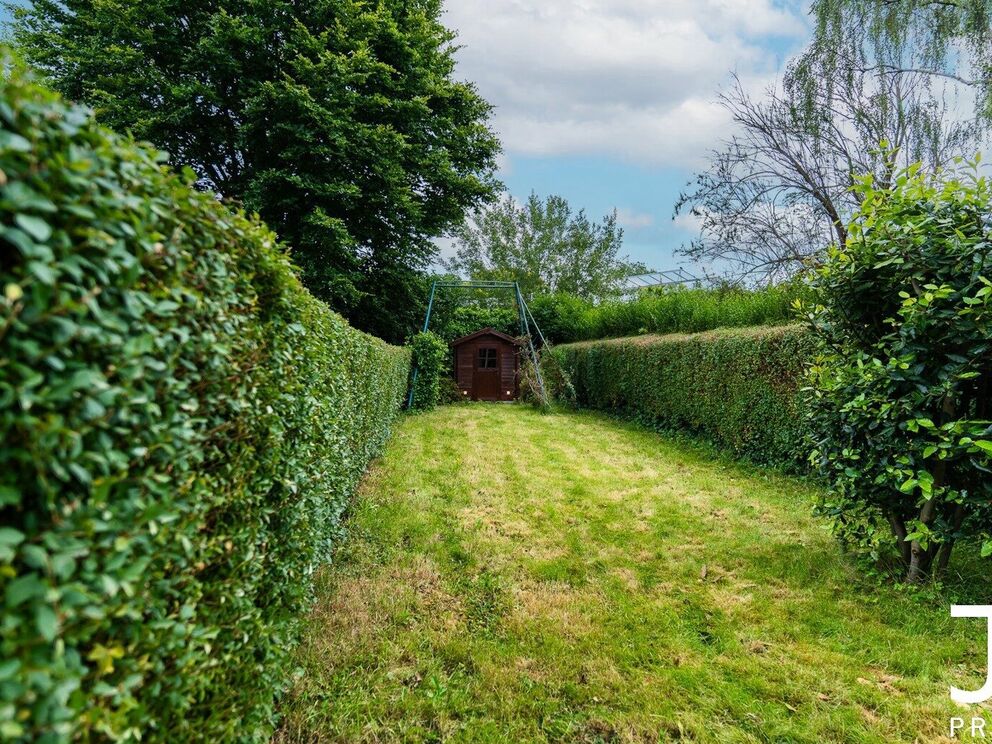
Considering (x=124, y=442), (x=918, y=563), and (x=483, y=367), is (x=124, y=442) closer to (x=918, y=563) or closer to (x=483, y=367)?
(x=918, y=563)

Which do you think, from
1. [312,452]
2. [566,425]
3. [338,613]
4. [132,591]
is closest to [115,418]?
[132,591]

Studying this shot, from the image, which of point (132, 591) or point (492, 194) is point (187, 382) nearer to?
point (132, 591)

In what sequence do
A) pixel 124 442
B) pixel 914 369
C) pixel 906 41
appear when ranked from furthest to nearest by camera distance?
pixel 906 41 < pixel 914 369 < pixel 124 442

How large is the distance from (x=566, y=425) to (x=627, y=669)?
9.07m

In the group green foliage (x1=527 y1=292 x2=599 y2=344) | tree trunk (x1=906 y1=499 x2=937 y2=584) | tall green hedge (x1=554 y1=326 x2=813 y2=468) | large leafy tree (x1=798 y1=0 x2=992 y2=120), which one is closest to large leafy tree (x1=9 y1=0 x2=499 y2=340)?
green foliage (x1=527 y1=292 x2=599 y2=344)

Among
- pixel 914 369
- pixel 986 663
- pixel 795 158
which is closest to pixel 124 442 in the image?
pixel 986 663

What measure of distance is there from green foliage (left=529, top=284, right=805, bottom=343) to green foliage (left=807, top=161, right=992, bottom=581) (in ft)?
11.7

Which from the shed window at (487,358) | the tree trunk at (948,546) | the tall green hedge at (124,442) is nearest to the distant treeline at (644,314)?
the shed window at (487,358)

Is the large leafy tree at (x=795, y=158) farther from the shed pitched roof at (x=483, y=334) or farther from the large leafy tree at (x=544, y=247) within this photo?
the large leafy tree at (x=544, y=247)

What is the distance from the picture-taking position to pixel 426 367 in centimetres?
1433

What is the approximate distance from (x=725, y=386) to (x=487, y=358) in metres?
10.6

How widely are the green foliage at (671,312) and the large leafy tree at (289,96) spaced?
6201 mm

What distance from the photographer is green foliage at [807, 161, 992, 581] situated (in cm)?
316

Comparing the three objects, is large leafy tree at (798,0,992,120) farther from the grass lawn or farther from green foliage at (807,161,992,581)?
the grass lawn
